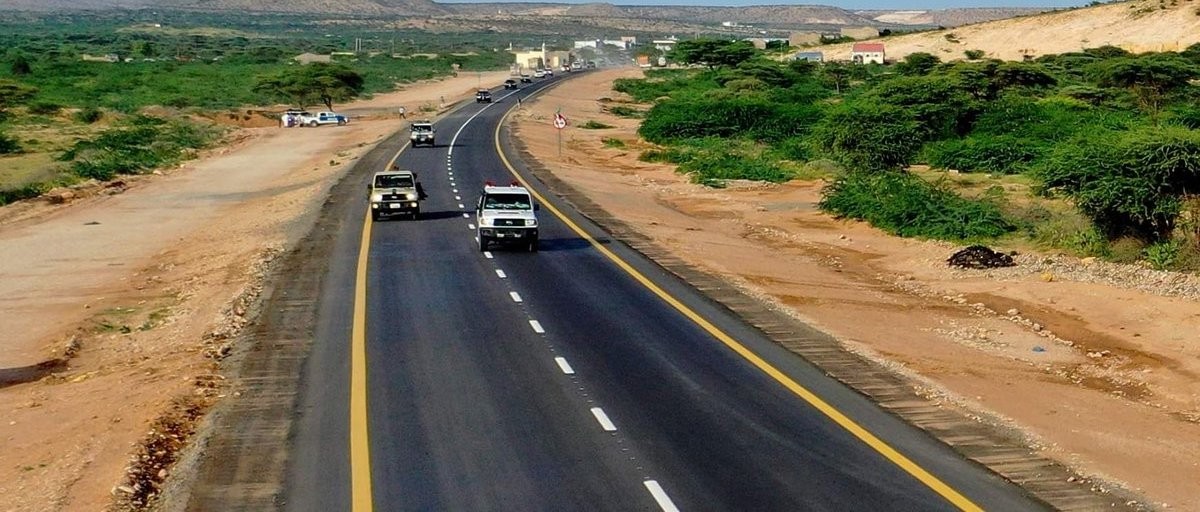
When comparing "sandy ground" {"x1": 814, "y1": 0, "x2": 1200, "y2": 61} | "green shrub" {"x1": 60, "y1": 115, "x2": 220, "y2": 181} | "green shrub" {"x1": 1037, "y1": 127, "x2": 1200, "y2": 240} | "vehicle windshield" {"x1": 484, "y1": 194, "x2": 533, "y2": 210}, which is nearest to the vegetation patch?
"green shrub" {"x1": 1037, "y1": 127, "x2": 1200, "y2": 240}

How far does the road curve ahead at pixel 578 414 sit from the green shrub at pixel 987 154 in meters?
37.7

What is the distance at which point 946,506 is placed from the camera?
53.5 feet

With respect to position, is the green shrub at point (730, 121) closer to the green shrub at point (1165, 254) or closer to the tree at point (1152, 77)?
the tree at point (1152, 77)

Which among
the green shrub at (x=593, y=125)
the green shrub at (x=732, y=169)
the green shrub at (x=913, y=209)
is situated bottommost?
the green shrub at (x=593, y=125)

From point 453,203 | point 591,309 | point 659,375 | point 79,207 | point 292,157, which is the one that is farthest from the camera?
point 292,157

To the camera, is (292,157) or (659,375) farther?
(292,157)

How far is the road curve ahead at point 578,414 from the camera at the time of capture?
1686cm

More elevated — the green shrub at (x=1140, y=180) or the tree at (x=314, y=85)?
the green shrub at (x=1140, y=180)

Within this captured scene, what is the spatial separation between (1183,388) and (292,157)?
6749 centimetres

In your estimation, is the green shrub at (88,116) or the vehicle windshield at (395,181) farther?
the green shrub at (88,116)

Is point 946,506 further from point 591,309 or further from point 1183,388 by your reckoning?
point 591,309

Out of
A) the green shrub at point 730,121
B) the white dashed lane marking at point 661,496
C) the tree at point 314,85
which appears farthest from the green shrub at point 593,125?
the white dashed lane marking at point 661,496

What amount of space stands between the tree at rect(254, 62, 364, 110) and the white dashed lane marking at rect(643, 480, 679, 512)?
380 ft

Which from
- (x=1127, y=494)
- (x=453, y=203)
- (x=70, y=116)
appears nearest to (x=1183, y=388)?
(x=1127, y=494)
